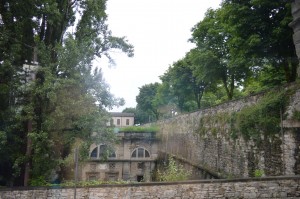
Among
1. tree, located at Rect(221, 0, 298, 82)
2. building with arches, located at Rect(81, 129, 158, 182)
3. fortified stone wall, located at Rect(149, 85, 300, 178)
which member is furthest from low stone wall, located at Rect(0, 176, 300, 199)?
building with arches, located at Rect(81, 129, 158, 182)

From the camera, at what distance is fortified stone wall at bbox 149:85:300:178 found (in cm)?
803

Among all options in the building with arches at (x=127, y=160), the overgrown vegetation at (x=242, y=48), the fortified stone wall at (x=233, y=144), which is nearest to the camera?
the fortified stone wall at (x=233, y=144)

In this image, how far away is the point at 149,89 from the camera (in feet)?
190

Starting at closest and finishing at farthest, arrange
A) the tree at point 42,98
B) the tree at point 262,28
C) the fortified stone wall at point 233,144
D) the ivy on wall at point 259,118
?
the fortified stone wall at point 233,144
the ivy on wall at point 259,118
the tree at point 42,98
the tree at point 262,28

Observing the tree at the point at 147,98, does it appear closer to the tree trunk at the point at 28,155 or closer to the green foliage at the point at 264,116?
Result: the green foliage at the point at 264,116

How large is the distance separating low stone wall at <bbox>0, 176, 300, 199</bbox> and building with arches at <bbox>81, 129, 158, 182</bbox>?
16535mm

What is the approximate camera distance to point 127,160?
2542 cm

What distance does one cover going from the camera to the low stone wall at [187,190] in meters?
7.05

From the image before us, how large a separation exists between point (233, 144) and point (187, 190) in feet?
16.7

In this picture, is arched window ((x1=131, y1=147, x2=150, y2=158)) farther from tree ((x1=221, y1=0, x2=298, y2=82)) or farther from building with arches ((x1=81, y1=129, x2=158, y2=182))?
tree ((x1=221, y1=0, x2=298, y2=82))

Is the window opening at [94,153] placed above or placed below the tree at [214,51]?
below

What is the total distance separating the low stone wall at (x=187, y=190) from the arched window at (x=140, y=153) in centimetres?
1901

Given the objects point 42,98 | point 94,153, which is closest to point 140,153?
point 94,153

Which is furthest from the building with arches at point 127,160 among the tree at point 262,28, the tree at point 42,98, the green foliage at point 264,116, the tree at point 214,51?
the green foliage at point 264,116
